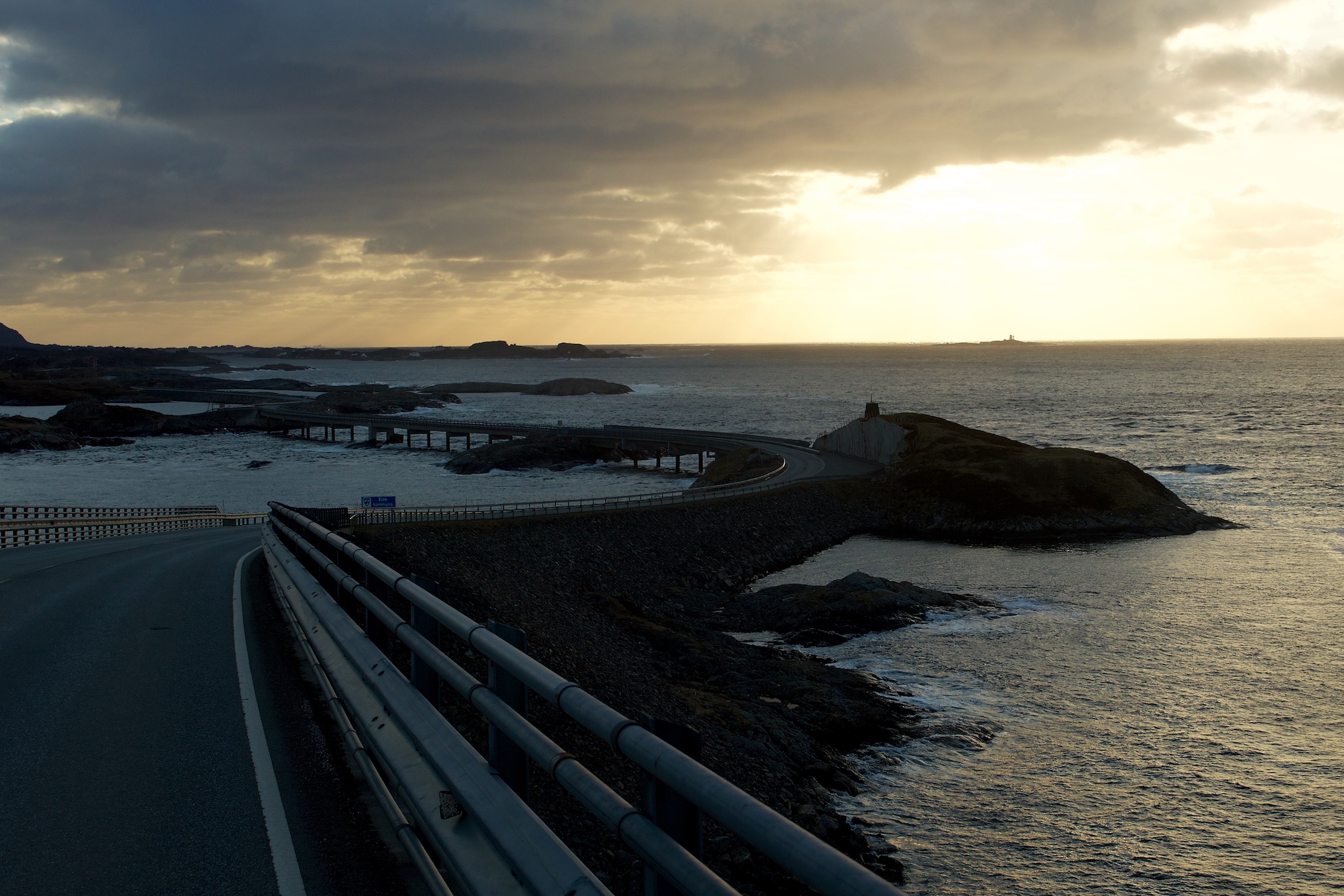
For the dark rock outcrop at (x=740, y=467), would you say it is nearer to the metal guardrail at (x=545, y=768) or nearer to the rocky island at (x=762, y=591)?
the rocky island at (x=762, y=591)

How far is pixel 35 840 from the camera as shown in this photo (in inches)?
232

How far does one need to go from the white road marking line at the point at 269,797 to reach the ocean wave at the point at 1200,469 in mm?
88870

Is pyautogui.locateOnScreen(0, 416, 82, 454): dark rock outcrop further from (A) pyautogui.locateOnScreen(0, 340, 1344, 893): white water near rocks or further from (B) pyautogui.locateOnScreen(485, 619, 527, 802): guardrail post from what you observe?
(B) pyautogui.locateOnScreen(485, 619, 527, 802): guardrail post

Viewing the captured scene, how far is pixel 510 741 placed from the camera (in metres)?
4.33

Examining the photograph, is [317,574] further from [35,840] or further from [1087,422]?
[1087,422]

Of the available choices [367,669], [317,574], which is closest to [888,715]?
[317,574]

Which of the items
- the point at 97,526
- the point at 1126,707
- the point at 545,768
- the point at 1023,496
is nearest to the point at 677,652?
the point at 1126,707

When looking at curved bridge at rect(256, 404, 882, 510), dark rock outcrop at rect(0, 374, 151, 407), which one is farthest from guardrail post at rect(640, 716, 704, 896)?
dark rock outcrop at rect(0, 374, 151, 407)

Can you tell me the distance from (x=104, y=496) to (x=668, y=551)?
190 ft

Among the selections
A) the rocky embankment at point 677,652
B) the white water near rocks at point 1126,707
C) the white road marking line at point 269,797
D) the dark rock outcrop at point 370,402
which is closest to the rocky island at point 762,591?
the rocky embankment at point 677,652

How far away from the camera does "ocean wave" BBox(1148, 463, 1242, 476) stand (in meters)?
82.1

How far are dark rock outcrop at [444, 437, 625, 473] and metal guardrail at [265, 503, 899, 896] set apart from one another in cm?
8649

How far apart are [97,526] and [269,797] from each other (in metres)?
44.5

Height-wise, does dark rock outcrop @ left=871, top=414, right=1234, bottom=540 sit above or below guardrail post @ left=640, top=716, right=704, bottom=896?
below
